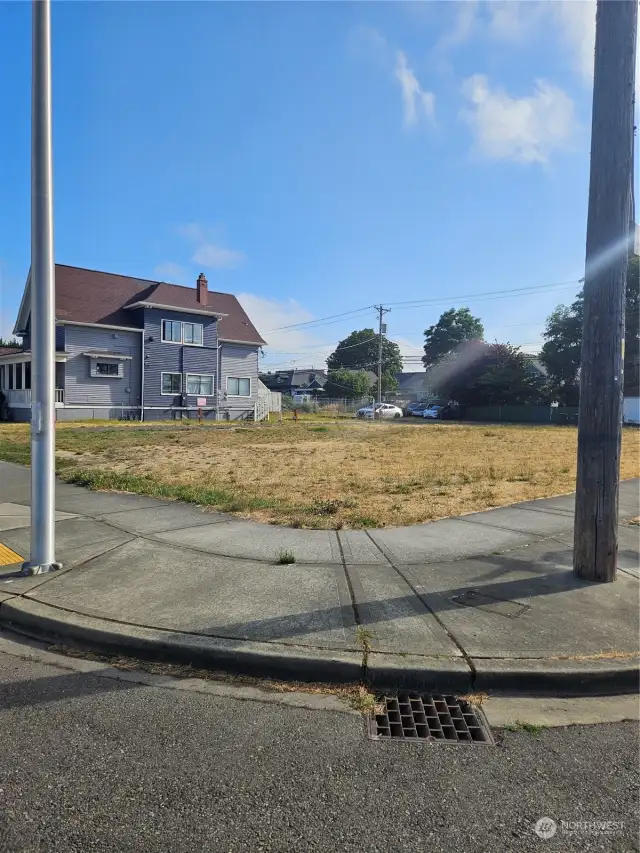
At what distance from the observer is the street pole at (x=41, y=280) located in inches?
189

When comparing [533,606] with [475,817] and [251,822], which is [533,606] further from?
[251,822]

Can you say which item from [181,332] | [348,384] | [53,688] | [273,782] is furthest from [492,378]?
[273,782]

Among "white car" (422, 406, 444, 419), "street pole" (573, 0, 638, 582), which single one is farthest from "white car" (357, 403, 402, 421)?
"street pole" (573, 0, 638, 582)

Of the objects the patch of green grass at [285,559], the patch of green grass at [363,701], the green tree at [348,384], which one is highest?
the green tree at [348,384]

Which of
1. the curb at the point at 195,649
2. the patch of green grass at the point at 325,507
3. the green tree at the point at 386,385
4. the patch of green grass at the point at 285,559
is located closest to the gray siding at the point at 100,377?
the patch of green grass at the point at 325,507

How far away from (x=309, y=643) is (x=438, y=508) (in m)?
4.66

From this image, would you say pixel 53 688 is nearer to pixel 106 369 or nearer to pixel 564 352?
pixel 106 369

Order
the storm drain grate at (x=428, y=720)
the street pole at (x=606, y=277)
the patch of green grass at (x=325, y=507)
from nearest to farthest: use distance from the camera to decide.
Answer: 1. the storm drain grate at (x=428, y=720)
2. the street pole at (x=606, y=277)
3. the patch of green grass at (x=325, y=507)

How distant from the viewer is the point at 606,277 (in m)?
4.75

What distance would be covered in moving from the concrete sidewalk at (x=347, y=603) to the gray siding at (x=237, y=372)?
30.2 meters

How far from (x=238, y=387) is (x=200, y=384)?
342 cm

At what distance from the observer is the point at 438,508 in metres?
7.86

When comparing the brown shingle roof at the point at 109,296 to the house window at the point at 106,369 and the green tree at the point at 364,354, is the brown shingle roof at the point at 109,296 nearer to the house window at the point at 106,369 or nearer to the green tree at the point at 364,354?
the house window at the point at 106,369

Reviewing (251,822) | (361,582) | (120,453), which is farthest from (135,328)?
(251,822)
